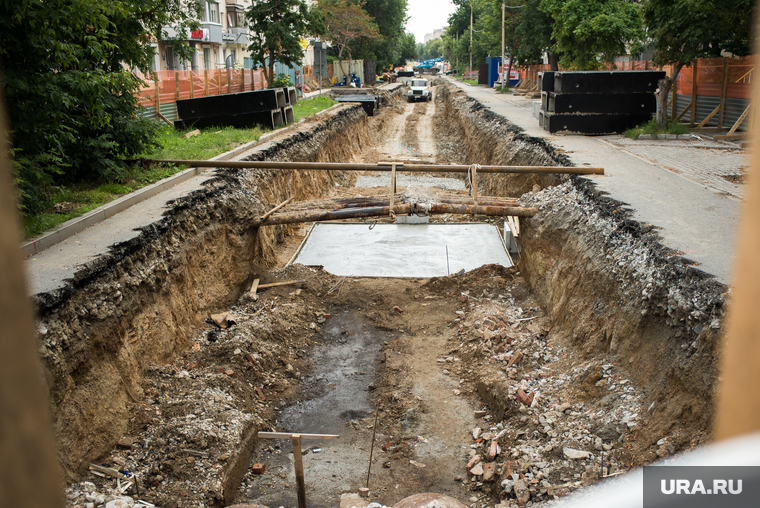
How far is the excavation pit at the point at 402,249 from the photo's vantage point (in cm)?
1194

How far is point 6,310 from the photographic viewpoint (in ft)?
2.27

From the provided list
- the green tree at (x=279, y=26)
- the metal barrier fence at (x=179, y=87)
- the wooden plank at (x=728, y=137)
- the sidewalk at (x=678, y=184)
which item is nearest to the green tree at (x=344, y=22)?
the metal barrier fence at (x=179, y=87)

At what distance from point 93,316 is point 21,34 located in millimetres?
4012

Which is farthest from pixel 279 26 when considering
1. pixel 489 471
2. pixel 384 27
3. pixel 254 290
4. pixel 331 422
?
pixel 384 27

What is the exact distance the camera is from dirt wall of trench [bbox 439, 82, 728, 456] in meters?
4.66

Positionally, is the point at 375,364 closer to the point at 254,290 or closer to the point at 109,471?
the point at 254,290

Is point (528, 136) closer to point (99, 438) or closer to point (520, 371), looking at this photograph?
point (520, 371)

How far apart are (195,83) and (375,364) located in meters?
19.2

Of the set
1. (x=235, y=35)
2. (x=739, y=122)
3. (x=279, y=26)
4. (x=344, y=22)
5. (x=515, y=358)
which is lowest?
(x=515, y=358)

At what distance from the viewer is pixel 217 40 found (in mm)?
38812

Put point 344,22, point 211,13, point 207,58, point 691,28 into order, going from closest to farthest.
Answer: point 691,28, point 207,58, point 211,13, point 344,22

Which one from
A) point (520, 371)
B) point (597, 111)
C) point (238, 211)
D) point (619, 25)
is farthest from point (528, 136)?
point (520, 371)

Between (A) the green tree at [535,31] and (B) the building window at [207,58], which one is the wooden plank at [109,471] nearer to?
(A) the green tree at [535,31]

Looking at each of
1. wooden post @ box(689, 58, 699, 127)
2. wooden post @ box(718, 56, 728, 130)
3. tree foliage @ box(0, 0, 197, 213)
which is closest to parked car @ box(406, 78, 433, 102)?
wooden post @ box(689, 58, 699, 127)
